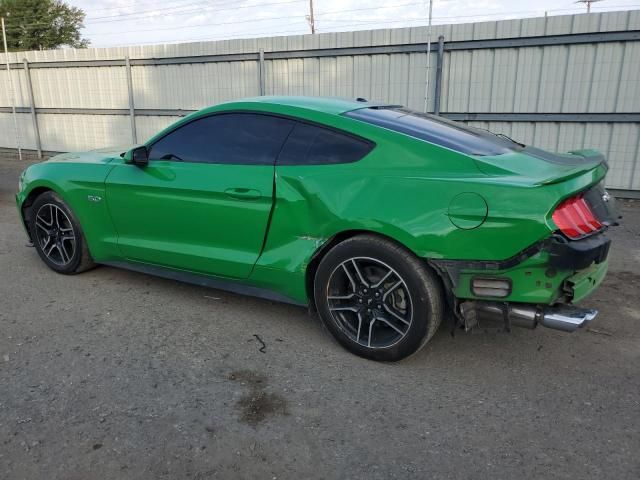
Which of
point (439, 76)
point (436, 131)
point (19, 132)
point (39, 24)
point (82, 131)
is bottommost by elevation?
point (19, 132)

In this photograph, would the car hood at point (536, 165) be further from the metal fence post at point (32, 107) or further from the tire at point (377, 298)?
the metal fence post at point (32, 107)

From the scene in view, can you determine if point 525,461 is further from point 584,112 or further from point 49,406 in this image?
point 584,112

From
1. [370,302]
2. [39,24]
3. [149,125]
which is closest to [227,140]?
[370,302]

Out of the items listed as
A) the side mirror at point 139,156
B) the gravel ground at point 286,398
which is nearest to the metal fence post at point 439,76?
the gravel ground at point 286,398

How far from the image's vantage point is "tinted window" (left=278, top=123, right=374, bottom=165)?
130 inches

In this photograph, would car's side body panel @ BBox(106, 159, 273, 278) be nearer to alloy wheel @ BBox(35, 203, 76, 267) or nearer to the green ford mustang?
the green ford mustang

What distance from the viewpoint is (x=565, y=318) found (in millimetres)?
2889

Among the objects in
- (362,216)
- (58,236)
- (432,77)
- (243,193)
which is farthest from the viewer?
(432,77)

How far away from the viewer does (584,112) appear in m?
8.05

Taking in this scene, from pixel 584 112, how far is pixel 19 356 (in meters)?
8.04

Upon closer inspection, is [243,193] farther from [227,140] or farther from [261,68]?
[261,68]

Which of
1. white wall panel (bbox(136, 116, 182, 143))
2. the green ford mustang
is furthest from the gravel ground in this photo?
white wall panel (bbox(136, 116, 182, 143))

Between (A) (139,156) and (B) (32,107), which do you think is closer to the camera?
(A) (139,156)

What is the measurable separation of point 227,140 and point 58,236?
2.07m
